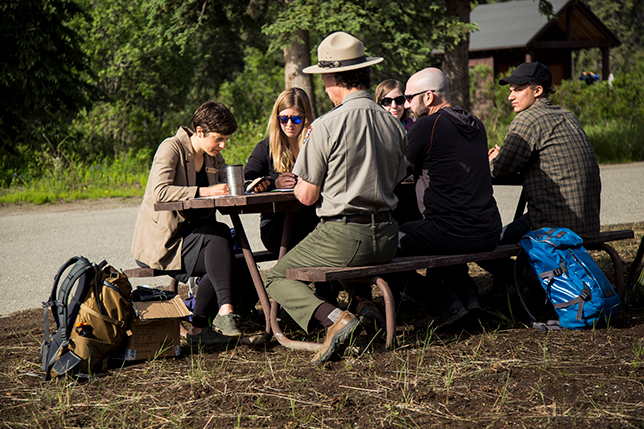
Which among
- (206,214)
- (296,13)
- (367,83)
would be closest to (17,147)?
(296,13)

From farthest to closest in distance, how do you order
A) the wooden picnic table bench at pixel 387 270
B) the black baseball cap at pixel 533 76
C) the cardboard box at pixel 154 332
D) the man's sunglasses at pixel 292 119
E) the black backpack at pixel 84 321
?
the man's sunglasses at pixel 292 119
the black baseball cap at pixel 533 76
the cardboard box at pixel 154 332
the wooden picnic table bench at pixel 387 270
the black backpack at pixel 84 321

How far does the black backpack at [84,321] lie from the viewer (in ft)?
11.0

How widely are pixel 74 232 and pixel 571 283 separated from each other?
670cm

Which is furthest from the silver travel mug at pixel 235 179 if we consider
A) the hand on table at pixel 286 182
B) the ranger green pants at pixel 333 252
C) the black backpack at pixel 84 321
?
the black backpack at pixel 84 321

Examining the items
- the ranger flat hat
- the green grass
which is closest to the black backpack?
the ranger flat hat

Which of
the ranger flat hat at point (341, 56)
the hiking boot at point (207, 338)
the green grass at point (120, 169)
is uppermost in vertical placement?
the ranger flat hat at point (341, 56)

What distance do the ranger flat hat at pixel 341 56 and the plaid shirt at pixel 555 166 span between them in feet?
4.35

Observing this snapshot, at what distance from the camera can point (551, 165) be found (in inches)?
168

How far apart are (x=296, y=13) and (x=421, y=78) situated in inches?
367

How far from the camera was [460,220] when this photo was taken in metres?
3.99

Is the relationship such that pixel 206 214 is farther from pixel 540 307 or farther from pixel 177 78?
pixel 177 78

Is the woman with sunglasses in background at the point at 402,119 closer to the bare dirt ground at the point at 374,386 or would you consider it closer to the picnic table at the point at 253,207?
the picnic table at the point at 253,207

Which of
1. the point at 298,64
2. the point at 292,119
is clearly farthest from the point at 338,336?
the point at 298,64

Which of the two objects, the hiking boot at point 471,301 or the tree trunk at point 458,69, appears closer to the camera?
the hiking boot at point 471,301
